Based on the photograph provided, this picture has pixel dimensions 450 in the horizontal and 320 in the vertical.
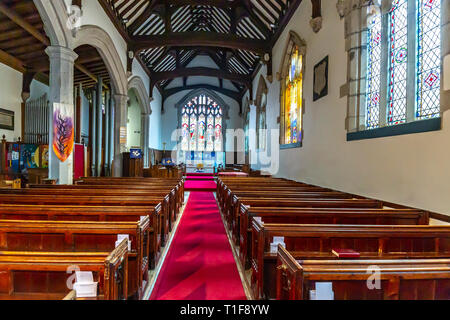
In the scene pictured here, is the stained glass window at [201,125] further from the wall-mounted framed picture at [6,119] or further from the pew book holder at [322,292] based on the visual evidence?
the pew book holder at [322,292]

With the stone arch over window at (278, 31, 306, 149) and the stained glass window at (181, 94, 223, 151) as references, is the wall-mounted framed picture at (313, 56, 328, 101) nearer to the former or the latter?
the stone arch over window at (278, 31, 306, 149)

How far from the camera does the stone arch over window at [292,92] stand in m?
6.46

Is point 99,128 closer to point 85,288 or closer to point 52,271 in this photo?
point 52,271

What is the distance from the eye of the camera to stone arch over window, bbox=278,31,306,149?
255 inches

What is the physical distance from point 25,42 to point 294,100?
699 cm

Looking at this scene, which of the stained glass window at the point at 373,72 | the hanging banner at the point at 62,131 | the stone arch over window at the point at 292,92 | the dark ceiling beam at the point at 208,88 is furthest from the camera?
the dark ceiling beam at the point at 208,88

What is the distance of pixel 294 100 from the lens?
7.06 meters

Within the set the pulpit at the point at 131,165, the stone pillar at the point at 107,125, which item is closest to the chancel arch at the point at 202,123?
the stone pillar at the point at 107,125

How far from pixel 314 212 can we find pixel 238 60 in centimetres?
1122

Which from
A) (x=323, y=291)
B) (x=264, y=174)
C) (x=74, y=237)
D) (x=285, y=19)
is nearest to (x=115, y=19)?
(x=285, y=19)

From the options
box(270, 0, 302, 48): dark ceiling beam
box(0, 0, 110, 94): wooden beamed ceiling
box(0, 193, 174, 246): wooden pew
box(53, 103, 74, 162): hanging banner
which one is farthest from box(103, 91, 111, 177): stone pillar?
box(0, 193, 174, 246): wooden pew

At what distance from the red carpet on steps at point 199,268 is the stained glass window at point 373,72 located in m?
2.61
